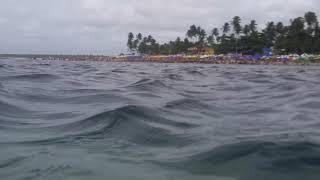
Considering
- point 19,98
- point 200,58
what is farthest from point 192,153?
point 200,58

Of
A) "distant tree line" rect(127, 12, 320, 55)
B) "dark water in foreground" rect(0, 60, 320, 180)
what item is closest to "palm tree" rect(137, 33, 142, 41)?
"distant tree line" rect(127, 12, 320, 55)

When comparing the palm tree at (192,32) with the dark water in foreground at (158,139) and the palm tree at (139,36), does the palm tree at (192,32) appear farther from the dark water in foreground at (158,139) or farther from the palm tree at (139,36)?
the dark water in foreground at (158,139)

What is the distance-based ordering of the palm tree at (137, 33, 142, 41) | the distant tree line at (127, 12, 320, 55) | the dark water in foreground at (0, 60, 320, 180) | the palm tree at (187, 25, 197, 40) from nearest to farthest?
the dark water in foreground at (0, 60, 320, 180)
the distant tree line at (127, 12, 320, 55)
the palm tree at (187, 25, 197, 40)
the palm tree at (137, 33, 142, 41)

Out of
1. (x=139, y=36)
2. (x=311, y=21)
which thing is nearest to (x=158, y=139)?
(x=311, y=21)

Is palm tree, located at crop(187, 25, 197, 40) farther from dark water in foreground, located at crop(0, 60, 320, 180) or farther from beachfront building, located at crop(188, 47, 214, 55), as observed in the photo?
dark water in foreground, located at crop(0, 60, 320, 180)

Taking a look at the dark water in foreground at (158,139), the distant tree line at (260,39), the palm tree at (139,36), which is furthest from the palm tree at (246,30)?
the dark water in foreground at (158,139)

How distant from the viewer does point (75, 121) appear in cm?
649

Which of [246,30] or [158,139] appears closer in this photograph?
[158,139]

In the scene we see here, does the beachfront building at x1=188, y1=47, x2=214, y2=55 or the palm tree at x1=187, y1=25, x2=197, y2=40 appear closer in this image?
the beachfront building at x1=188, y1=47, x2=214, y2=55

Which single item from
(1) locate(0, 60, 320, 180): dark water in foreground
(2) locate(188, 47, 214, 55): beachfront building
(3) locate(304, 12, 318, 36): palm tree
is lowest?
(2) locate(188, 47, 214, 55): beachfront building

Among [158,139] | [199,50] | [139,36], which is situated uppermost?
[139,36]

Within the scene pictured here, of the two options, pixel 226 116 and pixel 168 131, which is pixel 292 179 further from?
pixel 226 116

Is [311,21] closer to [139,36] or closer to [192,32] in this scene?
[192,32]

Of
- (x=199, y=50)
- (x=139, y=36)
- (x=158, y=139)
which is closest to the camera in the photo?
(x=158, y=139)
